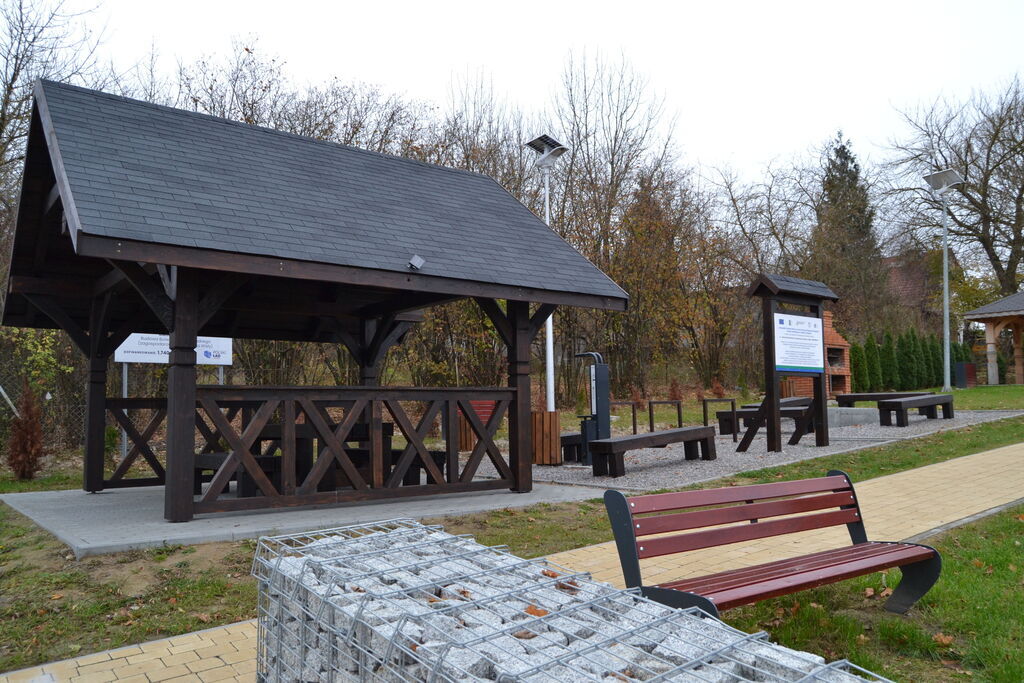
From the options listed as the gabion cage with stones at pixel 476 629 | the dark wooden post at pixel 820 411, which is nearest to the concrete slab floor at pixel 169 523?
the gabion cage with stones at pixel 476 629

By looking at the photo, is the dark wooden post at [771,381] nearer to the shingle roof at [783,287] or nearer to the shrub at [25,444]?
the shingle roof at [783,287]

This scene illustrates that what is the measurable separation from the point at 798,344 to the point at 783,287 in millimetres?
1029

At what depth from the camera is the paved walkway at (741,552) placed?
148 inches

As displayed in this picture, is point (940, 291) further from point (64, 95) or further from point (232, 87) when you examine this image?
point (64, 95)

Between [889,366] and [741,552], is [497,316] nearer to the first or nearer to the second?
[741,552]

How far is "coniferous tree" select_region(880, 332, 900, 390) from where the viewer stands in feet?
91.4

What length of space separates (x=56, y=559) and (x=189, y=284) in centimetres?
254

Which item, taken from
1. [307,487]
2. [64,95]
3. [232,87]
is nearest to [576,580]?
[307,487]

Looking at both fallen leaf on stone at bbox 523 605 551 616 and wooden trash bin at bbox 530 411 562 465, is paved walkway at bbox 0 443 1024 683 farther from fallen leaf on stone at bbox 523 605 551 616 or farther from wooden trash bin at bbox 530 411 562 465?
wooden trash bin at bbox 530 411 562 465

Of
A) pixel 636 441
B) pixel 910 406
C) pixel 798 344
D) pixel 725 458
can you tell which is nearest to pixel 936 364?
pixel 910 406

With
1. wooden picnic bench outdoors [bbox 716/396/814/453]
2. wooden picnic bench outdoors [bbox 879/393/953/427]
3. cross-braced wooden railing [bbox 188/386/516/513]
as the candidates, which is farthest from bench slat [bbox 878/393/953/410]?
cross-braced wooden railing [bbox 188/386/516/513]

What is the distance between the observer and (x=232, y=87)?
1758 centimetres

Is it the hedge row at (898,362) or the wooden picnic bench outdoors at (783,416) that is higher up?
the hedge row at (898,362)

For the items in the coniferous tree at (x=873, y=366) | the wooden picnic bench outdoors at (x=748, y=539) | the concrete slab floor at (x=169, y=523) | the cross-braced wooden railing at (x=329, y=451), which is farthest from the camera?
the coniferous tree at (x=873, y=366)
